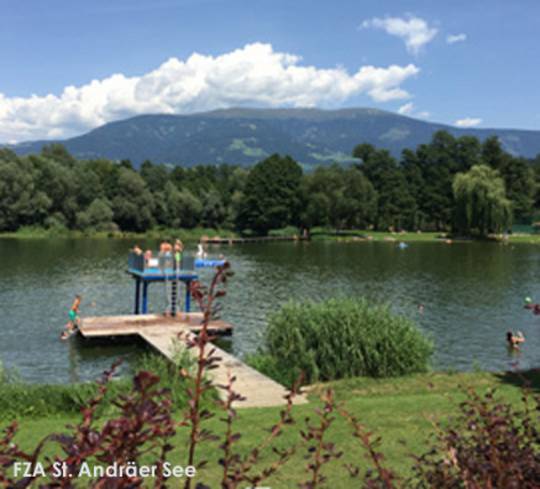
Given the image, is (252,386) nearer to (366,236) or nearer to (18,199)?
(18,199)

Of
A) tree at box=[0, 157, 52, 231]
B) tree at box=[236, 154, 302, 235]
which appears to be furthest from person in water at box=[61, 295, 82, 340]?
tree at box=[236, 154, 302, 235]

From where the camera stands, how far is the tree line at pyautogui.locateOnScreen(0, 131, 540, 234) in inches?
3226

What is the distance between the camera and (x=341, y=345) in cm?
1483

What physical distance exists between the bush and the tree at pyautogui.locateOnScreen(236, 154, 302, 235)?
7641cm

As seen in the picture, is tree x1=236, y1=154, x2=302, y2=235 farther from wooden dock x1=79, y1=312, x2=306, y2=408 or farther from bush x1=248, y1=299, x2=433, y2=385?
bush x1=248, y1=299, x2=433, y2=385

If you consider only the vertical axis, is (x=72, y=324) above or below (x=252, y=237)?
above

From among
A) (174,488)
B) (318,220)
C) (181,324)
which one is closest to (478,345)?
(181,324)

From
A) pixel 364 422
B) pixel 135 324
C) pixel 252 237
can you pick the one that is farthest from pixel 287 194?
pixel 364 422

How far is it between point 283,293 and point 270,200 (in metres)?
58.1

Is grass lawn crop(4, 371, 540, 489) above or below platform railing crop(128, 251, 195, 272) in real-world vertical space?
below

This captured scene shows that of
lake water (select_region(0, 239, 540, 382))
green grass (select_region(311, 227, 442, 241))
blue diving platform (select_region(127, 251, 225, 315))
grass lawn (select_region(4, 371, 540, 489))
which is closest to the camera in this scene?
grass lawn (select_region(4, 371, 540, 489))

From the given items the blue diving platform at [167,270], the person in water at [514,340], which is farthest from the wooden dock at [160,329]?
the person in water at [514,340]

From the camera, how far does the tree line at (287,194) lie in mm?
81938

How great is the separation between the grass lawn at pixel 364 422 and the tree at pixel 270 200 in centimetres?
7901
